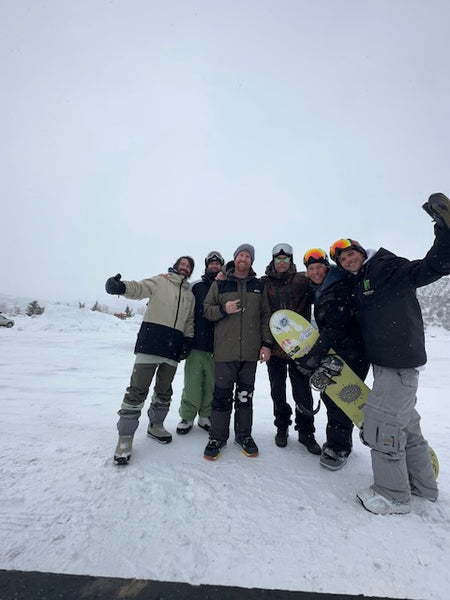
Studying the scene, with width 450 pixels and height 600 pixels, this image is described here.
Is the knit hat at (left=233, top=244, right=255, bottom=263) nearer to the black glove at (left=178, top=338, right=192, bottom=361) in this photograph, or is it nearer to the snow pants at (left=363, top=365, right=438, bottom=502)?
the black glove at (left=178, top=338, right=192, bottom=361)

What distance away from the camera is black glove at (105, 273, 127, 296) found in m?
3.20

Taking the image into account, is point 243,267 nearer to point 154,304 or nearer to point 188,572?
point 154,304

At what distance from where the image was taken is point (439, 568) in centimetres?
174

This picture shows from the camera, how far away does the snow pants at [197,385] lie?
151 inches

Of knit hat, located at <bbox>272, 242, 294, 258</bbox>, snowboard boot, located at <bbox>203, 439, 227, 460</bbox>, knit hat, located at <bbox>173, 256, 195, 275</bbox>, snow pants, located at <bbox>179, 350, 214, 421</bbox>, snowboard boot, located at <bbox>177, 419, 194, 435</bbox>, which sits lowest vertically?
snowboard boot, located at <bbox>177, 419, 194, 435</bbox>

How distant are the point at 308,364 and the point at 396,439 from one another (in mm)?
970

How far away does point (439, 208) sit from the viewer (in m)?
2.04

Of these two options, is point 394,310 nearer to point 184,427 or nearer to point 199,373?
point 199,373

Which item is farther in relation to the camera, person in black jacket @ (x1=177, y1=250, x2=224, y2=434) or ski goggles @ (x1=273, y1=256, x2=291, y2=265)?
person in black jacket @ (x1=177, y1=250, x2=224, y2=434)

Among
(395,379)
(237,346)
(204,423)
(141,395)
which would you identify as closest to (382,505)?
(395,379)

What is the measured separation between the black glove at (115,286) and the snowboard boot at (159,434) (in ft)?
5.53

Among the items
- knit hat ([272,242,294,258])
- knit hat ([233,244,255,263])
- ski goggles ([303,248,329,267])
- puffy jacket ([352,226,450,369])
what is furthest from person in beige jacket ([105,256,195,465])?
puffy jacket ([352,226,450,369])

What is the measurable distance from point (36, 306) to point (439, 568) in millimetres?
54062

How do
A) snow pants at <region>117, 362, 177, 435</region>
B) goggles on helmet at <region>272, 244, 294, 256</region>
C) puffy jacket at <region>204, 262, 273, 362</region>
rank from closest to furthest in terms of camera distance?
→ snow pants at <region>117, 362, 177, 435</region>, puffy jacket at <region>204, 262, 273, 362</region>, goggles on helmet at <region>272, 244, 294, 256</region>
